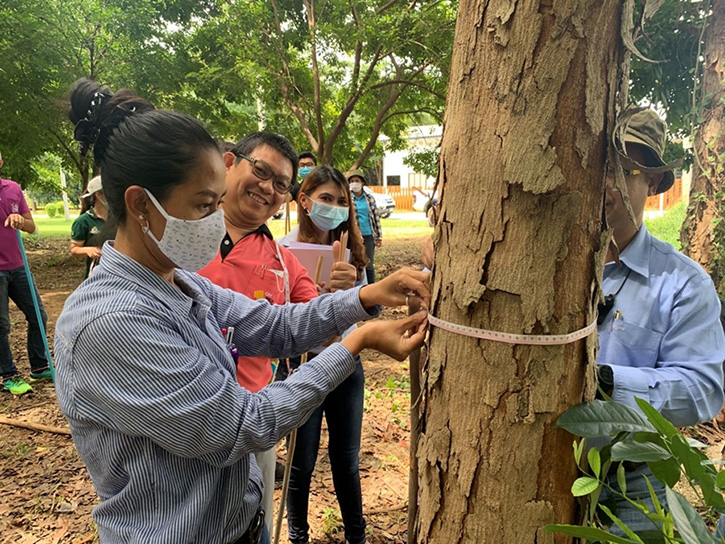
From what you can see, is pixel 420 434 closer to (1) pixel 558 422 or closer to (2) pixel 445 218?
(1) pixel 558 422

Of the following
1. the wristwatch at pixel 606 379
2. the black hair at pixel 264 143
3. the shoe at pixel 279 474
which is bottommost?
A: the shoe at pixel 279 474

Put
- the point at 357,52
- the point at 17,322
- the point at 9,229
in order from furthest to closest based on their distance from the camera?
the point at 357,52
the point at 17,322
the point at 9,229

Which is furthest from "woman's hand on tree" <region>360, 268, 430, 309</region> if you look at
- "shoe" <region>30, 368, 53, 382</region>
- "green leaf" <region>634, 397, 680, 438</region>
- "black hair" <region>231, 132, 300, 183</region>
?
"shoe" <region>30, 368, 53, 382</region>

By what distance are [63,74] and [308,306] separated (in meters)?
10.4

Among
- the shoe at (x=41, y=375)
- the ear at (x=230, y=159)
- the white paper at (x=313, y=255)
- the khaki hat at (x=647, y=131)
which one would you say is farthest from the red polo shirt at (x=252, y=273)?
the shoe at (x=41, y=375)

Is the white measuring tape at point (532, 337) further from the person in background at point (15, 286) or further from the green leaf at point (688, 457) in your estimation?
the person in background at point (15, 286)

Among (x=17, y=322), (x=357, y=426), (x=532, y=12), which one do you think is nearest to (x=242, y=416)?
(x=532, y=12)

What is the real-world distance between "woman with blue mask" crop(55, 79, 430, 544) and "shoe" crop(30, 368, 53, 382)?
4.37 m

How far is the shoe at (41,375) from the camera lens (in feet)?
15.9

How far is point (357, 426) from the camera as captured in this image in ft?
8.22

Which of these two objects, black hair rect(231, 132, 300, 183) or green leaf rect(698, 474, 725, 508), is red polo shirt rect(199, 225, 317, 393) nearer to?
black hair rect(231, 132, 300, 183)

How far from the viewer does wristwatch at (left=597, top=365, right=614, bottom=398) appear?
1235mm

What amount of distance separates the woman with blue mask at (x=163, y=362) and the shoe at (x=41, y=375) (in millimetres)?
4372

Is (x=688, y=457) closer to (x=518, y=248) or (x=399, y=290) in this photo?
(x=518, y=248)
